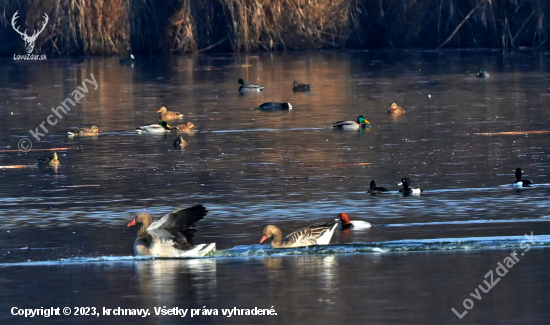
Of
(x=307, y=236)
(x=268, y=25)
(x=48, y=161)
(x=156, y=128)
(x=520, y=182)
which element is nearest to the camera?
(x=307, y=236)

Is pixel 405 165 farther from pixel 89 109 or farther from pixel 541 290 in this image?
pixel 89 109

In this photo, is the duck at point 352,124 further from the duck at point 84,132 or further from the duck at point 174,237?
the duck at point 174,237

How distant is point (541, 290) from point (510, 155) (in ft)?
32.7

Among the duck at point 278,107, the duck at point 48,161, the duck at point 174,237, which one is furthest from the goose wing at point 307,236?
the duck at point 278,107

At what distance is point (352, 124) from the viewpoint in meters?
25.6

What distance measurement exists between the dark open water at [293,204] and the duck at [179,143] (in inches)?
10.4

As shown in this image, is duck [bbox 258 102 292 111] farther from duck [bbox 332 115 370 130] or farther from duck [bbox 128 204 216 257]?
duck [bbox 128 204 216 257]

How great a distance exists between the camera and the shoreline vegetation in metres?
51.4

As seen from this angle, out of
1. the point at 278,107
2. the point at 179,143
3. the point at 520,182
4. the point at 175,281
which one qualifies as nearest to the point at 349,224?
the point at 175,281

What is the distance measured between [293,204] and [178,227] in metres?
3.60

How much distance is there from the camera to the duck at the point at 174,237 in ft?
42.2

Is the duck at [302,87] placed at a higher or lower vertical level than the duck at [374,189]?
lower

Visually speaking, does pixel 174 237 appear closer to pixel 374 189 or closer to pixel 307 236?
pixel 307 236

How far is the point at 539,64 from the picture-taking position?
44250 mm
